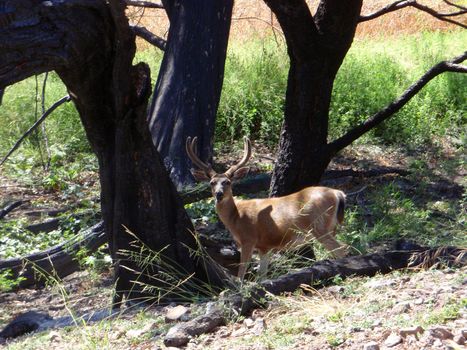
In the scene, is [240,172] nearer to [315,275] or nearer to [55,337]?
[315,275]

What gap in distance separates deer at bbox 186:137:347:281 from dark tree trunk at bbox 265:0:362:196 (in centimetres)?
41

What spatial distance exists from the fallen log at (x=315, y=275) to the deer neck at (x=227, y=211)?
299 cm

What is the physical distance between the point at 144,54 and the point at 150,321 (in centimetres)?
1232

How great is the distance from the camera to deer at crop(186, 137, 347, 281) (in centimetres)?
912

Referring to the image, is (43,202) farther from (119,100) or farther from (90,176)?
(119,100)

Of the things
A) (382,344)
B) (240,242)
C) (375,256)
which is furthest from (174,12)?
(382,344)

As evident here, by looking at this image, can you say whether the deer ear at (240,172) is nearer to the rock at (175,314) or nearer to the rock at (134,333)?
the rock at (175,314)

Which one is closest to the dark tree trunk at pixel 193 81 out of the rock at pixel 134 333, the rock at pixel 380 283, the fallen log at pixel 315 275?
the fallen log at pixel 315 275

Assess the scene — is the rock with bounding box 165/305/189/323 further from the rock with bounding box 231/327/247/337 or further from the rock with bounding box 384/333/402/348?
the rock with bounding box 384/333/402/348

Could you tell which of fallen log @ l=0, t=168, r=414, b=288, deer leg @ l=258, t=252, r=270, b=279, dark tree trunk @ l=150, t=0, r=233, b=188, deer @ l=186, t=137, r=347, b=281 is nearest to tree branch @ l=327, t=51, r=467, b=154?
deer @ l=186, t=137, r=347, b=281

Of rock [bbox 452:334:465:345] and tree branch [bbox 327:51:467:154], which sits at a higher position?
tree branch [bbox 327:51:467:154]

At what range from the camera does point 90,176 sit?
13.5 metres

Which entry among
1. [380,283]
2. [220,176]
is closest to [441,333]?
[380,283]

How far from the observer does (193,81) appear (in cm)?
1180
